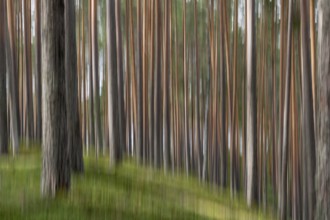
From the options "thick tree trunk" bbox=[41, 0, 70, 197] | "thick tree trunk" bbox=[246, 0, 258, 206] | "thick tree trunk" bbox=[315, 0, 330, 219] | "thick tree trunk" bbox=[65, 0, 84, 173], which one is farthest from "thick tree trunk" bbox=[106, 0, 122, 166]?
"thick tree trunk" bbox=[315, 0, 330, 219]

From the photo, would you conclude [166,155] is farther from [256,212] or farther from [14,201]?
[14,201]

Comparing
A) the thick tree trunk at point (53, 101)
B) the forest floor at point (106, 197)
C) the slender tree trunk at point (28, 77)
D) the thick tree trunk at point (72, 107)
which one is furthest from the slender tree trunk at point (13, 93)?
the thick tree trunk at point (53, 101)

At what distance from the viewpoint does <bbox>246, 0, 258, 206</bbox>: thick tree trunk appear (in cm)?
1599

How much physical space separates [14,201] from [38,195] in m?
0.39

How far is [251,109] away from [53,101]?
23.6 ft

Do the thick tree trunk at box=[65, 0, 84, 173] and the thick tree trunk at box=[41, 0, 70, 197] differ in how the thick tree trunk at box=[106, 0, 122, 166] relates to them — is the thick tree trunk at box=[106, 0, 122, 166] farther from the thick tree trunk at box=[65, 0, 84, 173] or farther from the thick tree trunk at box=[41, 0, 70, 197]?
the thick tree trunk at box=[41, 0, 70, 197]

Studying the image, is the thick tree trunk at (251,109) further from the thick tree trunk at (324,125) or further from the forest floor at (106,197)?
the thick tree trunk at (324,125)

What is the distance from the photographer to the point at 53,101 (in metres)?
9.89

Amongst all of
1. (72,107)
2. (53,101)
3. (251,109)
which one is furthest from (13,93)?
(53,101)

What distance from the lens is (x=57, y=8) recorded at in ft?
32.6

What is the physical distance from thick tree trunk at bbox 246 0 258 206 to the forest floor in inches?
26.7

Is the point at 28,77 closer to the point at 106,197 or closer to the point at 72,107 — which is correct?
the point at 72,107

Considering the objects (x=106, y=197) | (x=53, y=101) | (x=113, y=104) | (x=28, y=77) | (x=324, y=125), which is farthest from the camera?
(x=28, y=77)

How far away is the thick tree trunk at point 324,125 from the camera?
798cm
